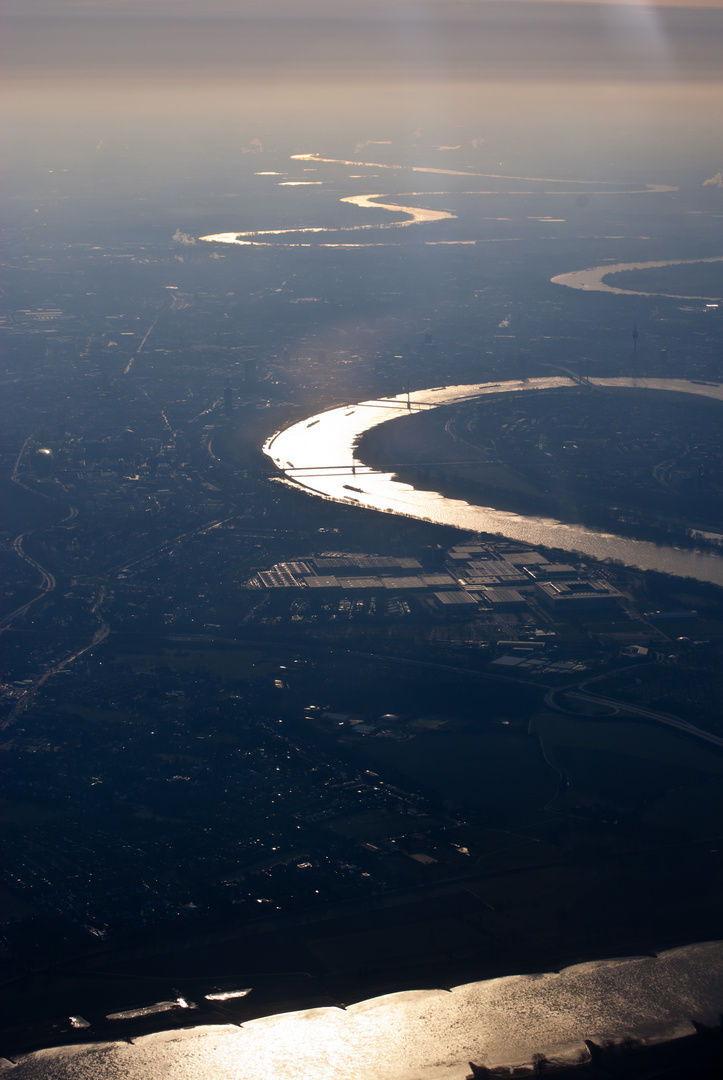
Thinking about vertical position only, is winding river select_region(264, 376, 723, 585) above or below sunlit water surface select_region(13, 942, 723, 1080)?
above

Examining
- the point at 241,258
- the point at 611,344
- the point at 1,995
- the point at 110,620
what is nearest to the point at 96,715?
the point at 110,620

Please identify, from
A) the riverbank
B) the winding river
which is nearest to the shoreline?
the riverbank

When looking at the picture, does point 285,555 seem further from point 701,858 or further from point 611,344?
point 611,344

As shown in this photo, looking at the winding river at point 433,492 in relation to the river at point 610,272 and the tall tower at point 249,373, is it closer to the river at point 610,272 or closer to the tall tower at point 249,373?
the tall tower at point 249,373

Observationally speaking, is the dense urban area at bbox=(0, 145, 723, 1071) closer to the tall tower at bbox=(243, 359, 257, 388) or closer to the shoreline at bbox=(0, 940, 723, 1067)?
the shoreline at bbox=(0, 940, 723, 1067)

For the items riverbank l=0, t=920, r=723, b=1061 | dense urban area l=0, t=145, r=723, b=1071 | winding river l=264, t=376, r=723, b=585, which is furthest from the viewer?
winding river l=264, t=376, r=723, b=585

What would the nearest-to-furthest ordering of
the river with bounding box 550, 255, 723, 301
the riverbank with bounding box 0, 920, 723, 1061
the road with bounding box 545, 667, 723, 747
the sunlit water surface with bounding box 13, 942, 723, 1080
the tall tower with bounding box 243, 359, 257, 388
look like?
the sunlit water surface with bounding box 13, 942, 723, 1080 → the riverbank with bounding box 0, 920, 723, 1061 → the road with bounding box 545, 667, 723, 747 → the tall tower with bounding box 243, 359, 257, 388 → the river with bounding box 550, 255, 723, 301
